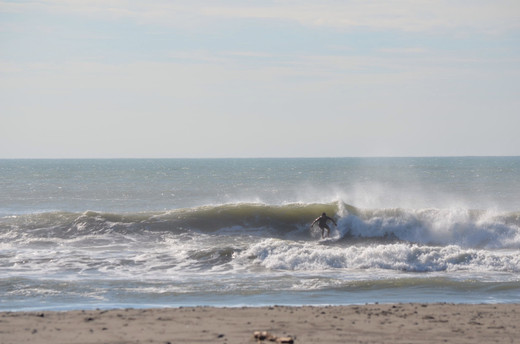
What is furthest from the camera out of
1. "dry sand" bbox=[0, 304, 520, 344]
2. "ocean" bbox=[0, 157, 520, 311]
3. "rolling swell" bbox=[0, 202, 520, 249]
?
"rolling swell" bbox=[0, 202, 520, 249]

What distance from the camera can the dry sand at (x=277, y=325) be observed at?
948 cm

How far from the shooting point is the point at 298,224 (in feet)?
88.6

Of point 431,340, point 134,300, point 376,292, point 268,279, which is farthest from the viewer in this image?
point 268,279

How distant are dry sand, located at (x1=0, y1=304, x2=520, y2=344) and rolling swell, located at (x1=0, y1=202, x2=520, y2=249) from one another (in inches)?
503

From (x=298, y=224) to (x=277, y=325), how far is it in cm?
1681

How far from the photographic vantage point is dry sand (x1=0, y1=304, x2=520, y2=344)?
9477mm

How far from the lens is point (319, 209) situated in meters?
28.0

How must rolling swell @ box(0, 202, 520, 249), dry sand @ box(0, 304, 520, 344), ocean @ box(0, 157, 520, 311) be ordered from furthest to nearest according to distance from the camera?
rolling swell @ box(0, 202, 520, 249)
ocean @ box(0, 157, 520, 311)
dry sand @ box(0, 304, 520, 344)

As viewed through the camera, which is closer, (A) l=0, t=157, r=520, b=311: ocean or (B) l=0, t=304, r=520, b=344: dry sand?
(B) l=0, t=304, r=520, b=344: dry sand

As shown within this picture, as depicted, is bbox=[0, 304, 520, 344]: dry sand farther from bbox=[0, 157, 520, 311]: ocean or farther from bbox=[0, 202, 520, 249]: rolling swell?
bbox=[0, 202, 520, 249]: rolling swell

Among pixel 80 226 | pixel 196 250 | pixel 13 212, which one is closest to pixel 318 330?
pixel 196 250

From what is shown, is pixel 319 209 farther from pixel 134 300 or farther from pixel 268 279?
pixel 134 300

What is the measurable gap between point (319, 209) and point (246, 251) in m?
9.09

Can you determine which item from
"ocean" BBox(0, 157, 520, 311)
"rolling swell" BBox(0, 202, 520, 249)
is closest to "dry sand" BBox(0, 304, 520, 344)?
"ocean" BBox(0, 157, 520, 311)
